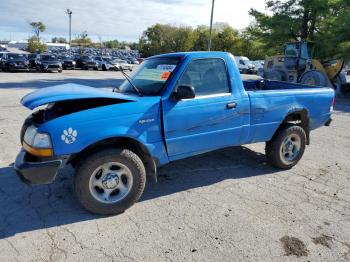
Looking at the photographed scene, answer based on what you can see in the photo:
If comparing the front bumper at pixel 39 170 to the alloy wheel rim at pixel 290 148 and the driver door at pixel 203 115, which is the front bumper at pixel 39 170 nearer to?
the driver door at pixel 203 115

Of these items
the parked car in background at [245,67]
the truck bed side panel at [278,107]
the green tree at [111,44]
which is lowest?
the truck bed side panel at [278,107]

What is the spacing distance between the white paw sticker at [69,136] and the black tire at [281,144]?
329cm

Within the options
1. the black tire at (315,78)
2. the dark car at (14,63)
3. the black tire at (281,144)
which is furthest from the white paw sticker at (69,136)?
the dark car at (14,63)

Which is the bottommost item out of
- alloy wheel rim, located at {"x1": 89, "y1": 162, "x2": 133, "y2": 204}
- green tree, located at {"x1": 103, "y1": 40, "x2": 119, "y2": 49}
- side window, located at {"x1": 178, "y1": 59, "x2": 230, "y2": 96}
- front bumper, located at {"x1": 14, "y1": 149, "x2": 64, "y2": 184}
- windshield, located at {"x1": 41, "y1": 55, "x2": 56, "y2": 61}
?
alloy wheel rim, located at {"x1": 89, "y1": 162, "x2": 133, "y2": 204}

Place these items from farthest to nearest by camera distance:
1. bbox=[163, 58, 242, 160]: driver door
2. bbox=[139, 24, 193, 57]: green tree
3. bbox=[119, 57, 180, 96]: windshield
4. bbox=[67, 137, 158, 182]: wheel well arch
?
bbox=[139, 24, 193, 57]: green tree < bbox=[119, 57, 180, 96]: windshield < bbox=[163, 58, 242, 160]: driver door < bbox=[67, 137, 158, 182]: wheel well arch

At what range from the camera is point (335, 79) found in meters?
17.7

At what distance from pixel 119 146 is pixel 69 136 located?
0.67 metres

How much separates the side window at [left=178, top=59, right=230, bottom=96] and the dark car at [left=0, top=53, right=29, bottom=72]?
27.9 meters

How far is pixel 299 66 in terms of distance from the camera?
1827 centimetres

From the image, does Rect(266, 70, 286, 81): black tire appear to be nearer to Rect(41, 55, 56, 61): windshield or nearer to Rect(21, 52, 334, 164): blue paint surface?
Rect(21, 52, 334, 164): blue paint surface

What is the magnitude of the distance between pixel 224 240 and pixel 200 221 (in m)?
0.44

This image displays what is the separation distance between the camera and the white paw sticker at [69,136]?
3.54m

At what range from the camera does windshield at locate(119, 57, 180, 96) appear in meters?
4.42

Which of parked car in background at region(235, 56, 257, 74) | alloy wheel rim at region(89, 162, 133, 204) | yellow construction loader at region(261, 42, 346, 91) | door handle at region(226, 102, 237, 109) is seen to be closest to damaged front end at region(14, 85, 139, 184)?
alloy wheel rim at region(89, 162, 133, 204)
